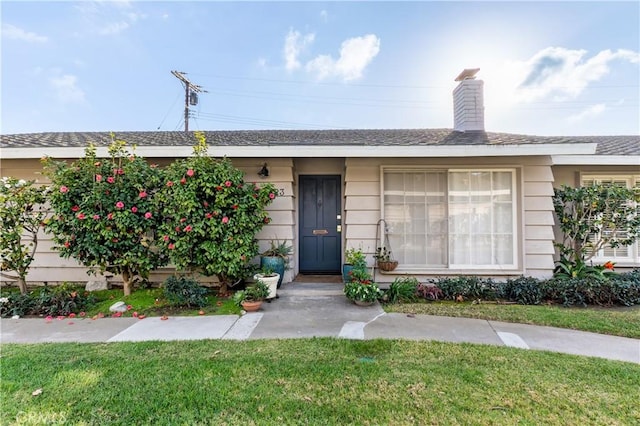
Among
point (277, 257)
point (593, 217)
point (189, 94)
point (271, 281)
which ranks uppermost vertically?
point (189, 94)

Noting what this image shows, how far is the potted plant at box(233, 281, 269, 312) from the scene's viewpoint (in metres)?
4.35

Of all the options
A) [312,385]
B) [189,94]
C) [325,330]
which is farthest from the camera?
[189,94]

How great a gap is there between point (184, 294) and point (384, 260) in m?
3.40

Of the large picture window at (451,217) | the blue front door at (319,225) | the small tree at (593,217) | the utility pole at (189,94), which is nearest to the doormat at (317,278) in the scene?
the blue front door at (319,225)

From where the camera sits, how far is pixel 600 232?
5461mm

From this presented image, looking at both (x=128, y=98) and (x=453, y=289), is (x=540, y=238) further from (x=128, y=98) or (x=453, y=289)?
(x=128, y=98)

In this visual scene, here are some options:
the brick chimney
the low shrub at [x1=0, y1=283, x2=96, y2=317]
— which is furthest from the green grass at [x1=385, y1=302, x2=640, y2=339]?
the low shrub at [x1=0, y1=283, x2=96, y2=317]

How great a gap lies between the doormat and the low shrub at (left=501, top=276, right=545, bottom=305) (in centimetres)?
291

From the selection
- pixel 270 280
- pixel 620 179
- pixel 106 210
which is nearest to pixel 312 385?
pixel 270 280

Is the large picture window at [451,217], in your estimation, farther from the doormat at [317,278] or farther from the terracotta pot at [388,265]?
the doormat at [317,278]

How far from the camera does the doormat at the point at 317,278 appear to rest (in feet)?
18.7

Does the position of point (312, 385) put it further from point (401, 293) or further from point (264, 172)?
point (264, 172)

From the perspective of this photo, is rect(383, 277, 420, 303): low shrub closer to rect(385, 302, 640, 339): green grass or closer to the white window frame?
rect(385, 302, 640, 339): green grass

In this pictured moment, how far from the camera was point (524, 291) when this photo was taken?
4.79m
